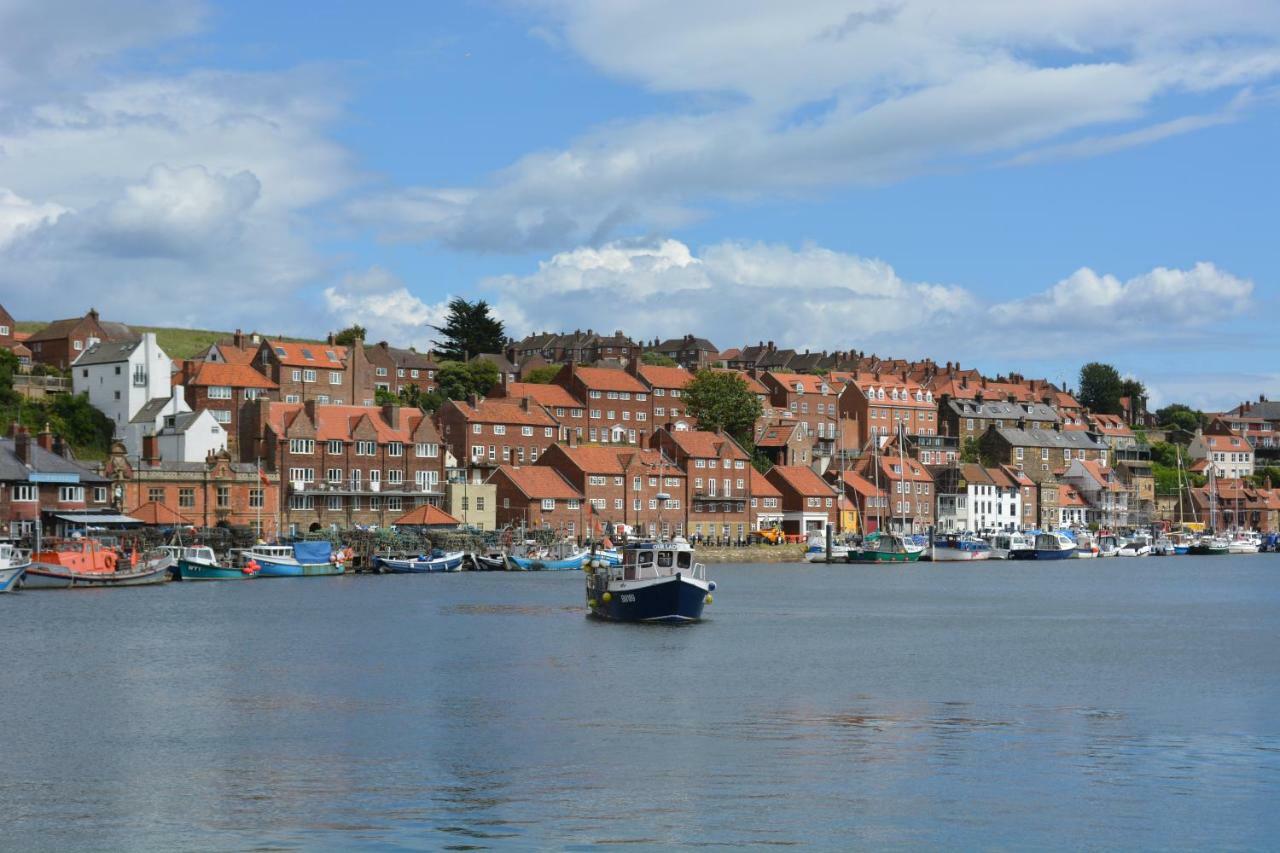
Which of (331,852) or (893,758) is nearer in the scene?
(331,852)

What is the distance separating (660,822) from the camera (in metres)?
28.4

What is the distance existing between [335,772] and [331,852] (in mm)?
6801

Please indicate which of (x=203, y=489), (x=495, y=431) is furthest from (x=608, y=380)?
(x=203, y=489)

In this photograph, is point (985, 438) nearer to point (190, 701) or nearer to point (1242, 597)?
point (1242, 597)

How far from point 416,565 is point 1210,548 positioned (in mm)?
95567

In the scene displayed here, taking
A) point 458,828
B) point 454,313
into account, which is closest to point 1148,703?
point 458,828

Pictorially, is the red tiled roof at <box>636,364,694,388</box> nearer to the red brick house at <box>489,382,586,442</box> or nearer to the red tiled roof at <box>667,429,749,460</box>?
the red brick house at <box>489,382,586,442</box>

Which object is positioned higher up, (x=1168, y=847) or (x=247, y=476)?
(x=247, y=476)

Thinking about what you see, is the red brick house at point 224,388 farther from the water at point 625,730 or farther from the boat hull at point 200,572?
the water at point 625,730

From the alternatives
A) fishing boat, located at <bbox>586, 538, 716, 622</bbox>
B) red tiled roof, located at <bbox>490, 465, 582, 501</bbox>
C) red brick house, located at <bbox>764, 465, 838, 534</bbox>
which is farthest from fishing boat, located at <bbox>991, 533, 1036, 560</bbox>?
fishing boat, located at <bbox>586, 538, 716, 622</bbox>

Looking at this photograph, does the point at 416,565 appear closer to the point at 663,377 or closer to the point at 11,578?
the point at 11,578

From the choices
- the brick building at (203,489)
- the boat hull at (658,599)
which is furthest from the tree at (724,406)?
the boat hull at (658,599)

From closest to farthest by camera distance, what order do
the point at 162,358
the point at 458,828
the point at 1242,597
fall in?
the point at 458,828 < the point at 1242,597 < the point at 162,358

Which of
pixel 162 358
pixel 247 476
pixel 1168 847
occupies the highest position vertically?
pixel 162 358
